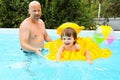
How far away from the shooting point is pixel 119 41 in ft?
27.5

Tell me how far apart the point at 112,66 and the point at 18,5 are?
5324mm

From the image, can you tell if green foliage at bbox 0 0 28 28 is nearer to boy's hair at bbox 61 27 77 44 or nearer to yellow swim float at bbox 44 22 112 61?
yellow swim float at bbox 44 22 112 61

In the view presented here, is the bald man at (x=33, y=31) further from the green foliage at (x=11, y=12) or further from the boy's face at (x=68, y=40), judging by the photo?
the green foliage at (x=11, y=12)

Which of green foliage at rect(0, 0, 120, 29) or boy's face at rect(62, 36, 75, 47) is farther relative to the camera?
green foliage at rect(0, 0, 120, 29)

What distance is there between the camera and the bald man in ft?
17.1

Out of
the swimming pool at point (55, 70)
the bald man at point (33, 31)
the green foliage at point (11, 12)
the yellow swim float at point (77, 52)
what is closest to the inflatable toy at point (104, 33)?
the swimming pool at point (55, 70)

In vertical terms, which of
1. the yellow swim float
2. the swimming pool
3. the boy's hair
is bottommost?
the swimming pool

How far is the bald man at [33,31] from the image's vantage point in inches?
205

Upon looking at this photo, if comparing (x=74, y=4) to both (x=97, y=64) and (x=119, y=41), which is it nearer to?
(x=119, y=41)

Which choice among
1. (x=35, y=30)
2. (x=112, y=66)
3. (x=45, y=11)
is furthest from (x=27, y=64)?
(x=45, y=11)

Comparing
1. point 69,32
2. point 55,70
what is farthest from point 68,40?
point 55,70

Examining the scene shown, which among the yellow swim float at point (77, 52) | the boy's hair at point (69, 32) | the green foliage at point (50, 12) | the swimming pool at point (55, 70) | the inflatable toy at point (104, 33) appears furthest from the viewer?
the green foliage at point (50, 12)

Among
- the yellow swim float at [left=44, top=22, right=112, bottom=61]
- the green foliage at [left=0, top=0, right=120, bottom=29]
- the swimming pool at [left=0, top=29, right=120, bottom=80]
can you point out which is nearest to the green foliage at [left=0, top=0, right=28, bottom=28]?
the green foliage at [left=0, top=0, right=120, bottom=29]

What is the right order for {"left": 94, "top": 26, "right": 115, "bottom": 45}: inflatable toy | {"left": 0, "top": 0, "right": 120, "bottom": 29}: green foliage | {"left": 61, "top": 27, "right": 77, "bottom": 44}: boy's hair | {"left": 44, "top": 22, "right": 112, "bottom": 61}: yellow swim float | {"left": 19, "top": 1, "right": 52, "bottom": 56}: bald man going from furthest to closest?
1. {"left": 0, "top": 0, "right": 120, "bottom": 29}: green foliage
2. {"left": 94, "top": 26, "right": 115, "bottom": 45}: inflatable toy
3. {"left": 19, "top": 1, "right": 52, "bottom": 56}: bald man
4. {"left": 44, "top": 22, "right": 112, "bottom": 61}: yellow swim float
5. {"left": 61, "top": 27, "right": 77, "bottom": 44}: boy's hair
